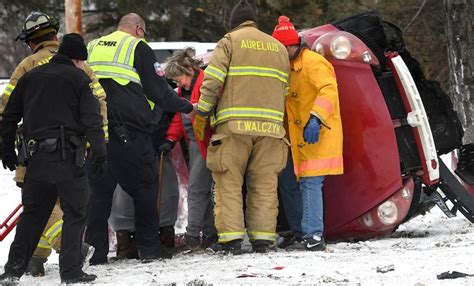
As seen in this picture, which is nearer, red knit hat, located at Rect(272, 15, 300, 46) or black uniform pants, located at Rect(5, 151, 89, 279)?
black uniform pants, located at Rect(5, 151, 89, 279)

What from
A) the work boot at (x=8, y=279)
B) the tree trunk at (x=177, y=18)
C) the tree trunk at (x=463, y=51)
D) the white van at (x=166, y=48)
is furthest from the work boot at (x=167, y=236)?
the tree trunk at (x=177, y=18)

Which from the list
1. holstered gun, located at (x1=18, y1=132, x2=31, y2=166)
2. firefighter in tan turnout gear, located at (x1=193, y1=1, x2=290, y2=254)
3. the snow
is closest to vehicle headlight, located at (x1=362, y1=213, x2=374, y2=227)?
the snow

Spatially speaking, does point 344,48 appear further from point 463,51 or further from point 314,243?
point 463,51

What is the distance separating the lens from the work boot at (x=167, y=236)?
7.41 m

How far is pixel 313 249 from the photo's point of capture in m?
6.56

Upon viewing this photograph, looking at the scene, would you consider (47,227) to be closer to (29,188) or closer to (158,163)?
(29,188)

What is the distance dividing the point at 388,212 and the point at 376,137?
0.52 meters

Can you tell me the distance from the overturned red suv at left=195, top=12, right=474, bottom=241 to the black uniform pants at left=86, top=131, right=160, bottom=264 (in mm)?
1227

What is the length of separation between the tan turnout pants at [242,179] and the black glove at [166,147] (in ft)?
2.45

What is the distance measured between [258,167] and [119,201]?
50.0 inches

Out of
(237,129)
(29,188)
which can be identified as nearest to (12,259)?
(29,188)

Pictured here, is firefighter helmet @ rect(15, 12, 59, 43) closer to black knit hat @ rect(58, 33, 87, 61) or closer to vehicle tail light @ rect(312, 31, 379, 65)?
black knit hat @ rect(58, 33, 87, 61)

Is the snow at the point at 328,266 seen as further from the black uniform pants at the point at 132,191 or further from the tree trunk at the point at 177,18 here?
the tree trunk at the point at 177,18

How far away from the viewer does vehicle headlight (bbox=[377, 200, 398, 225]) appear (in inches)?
263
